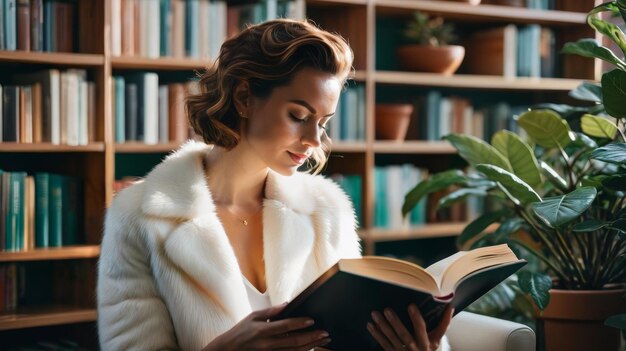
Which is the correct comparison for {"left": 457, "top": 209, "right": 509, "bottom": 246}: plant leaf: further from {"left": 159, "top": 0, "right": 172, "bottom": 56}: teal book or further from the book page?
{"left": 159, "top": 0, "right": 172, "bottom": 56}: teal book

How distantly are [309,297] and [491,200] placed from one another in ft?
8.57

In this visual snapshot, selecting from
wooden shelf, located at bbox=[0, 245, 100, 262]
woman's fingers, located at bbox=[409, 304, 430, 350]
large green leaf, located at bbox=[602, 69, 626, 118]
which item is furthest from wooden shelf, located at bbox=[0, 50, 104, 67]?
woman's fingers, located at bbox=[409, 304, 430, 350]

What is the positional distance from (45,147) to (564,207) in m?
1.65

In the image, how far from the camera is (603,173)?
2412 millimetres

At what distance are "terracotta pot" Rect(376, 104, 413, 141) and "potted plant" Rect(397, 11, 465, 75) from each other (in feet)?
0.66

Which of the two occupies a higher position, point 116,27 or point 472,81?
point 116,27

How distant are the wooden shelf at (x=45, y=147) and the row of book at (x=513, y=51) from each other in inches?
72.6

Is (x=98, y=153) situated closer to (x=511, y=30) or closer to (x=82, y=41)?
(x=82, y=41)

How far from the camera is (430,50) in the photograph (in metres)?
3.64

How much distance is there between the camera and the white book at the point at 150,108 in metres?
3.00

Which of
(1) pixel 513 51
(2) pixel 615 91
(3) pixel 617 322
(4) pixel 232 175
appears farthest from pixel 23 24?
(1) pixel 513 51

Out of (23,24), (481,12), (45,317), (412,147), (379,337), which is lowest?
(45,317)

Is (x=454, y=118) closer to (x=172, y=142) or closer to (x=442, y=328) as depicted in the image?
(x=172, y=142)

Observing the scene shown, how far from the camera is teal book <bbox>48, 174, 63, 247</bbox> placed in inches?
113
